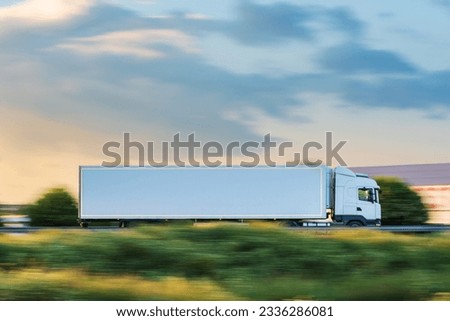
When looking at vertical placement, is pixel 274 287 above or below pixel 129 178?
below

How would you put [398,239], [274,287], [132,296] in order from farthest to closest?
[398,239]
[274,287]
[132,296]

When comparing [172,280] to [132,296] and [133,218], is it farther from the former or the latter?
[133,218]

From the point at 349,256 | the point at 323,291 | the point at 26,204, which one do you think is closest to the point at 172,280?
the point at 323,291

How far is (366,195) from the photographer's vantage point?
2683 centimetres

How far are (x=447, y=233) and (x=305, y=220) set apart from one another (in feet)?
48.5

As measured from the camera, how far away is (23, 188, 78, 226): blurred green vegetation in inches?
1003

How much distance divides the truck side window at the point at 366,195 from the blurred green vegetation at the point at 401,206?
1.41m

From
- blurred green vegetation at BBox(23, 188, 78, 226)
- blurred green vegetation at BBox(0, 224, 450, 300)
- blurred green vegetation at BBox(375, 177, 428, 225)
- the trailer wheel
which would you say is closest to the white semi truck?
the trailer wheel

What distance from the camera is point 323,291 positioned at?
9.55 m

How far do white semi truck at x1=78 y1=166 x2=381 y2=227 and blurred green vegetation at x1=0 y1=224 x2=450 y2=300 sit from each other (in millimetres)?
14605

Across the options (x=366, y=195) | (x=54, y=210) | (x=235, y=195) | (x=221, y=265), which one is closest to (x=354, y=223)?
(x=366, y=195)

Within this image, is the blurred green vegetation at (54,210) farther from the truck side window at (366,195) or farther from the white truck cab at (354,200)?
the truck side window at (366,195)

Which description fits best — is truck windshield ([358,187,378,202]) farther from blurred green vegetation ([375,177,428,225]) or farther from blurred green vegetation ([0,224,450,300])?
blurred green vegetation ([0,224,450,300])

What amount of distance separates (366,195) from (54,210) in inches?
401
